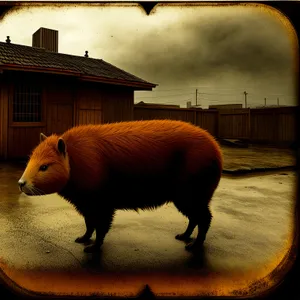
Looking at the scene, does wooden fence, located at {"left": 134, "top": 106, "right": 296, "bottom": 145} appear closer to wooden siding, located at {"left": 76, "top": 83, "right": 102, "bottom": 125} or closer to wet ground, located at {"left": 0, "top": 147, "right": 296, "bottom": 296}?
wooden siding, located at {"left": 76, "top": 83, "right": 102, "bottom": 125}

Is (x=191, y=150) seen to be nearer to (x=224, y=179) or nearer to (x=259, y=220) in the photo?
(x=259, y=220)

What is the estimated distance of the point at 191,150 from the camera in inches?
102

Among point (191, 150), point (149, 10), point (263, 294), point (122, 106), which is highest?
point (122, 106)

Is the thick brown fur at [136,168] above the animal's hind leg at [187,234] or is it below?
above

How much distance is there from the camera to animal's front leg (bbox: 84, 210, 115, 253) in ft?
8.47

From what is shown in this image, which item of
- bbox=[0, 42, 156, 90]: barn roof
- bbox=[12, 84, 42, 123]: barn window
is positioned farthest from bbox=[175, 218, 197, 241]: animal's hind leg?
bbox=[12, 84, 42, 123]: barn window

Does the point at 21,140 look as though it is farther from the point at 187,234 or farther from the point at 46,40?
the point at 187,234

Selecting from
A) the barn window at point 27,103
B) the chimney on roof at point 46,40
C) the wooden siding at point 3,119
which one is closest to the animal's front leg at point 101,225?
the wooden siding at point 3,119

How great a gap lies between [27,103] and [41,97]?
469 mm

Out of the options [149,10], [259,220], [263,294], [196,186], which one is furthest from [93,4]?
[259,220]

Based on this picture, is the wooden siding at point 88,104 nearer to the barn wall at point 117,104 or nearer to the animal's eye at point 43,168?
the barn wall at point 117,104

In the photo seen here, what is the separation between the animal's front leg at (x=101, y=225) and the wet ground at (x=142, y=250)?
89mm

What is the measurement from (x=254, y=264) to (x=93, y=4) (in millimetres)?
2319

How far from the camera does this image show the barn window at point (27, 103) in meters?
8.83
